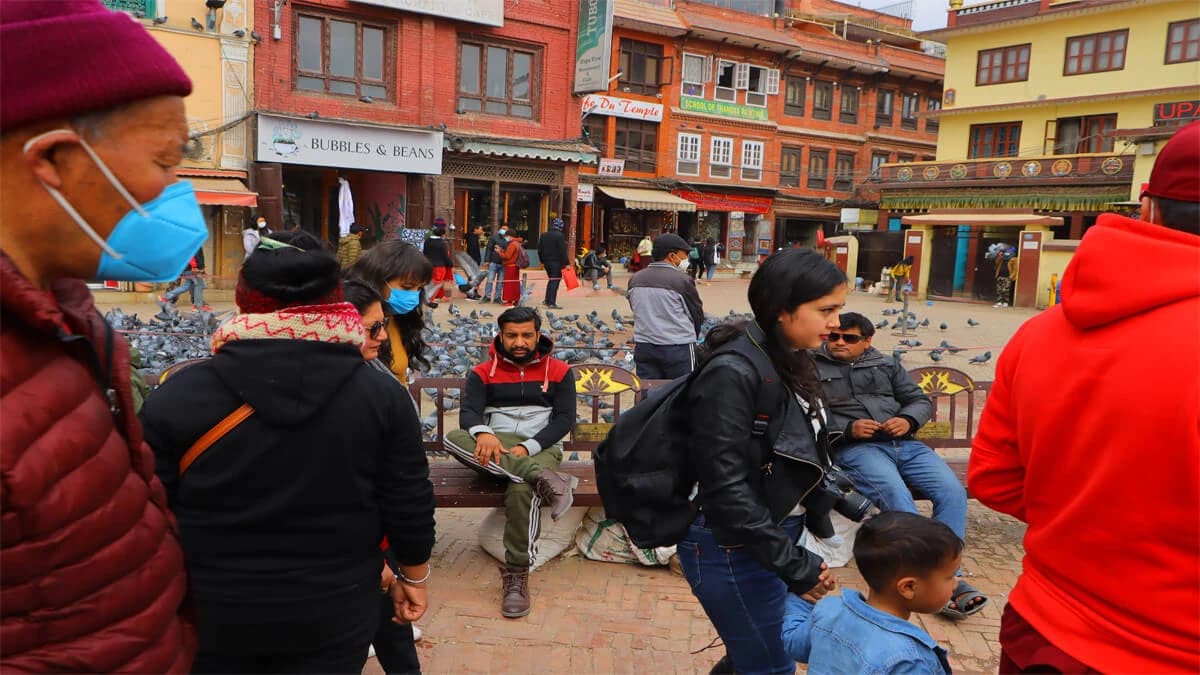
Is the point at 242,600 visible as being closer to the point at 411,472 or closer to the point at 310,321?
the point at 411,472

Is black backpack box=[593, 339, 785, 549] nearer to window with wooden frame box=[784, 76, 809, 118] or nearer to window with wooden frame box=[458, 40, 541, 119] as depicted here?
window with wooden frame box=[458, 40, 541, 119]

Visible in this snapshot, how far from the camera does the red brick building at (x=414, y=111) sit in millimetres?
20000

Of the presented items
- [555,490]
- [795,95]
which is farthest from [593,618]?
[795,95]

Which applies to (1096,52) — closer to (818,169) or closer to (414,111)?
(818,169)

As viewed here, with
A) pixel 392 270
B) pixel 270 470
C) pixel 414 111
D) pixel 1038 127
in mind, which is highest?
pixel 1038 127

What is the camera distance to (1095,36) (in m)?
28.9

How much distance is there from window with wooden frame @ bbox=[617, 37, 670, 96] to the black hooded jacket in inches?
1276

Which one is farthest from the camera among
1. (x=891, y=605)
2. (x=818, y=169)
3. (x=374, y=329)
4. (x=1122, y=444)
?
(x=818, y=169)

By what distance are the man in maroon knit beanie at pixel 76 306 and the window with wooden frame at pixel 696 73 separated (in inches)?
1355

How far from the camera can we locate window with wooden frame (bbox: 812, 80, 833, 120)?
124 ft

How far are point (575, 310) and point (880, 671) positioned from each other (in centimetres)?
1525

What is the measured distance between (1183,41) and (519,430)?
31.7 metres

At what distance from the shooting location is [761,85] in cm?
3625

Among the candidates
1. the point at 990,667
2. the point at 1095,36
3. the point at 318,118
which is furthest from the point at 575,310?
the point at 1095,36
